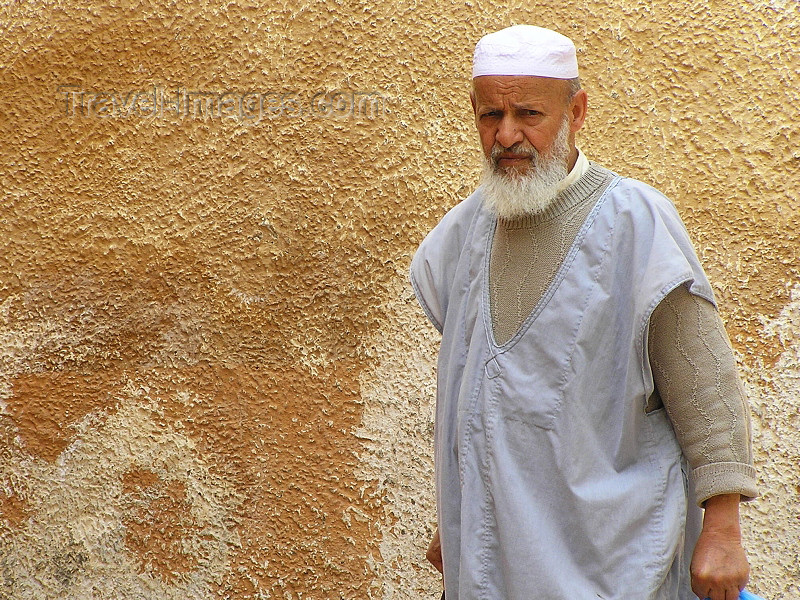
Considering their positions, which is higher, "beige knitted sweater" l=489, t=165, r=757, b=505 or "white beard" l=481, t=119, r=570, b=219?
"white beard" l=481, t=119, r=570, b=219

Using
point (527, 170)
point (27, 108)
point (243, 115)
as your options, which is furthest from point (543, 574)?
point (27, 108)

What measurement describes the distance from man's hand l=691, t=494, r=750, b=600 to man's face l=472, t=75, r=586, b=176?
62 cm

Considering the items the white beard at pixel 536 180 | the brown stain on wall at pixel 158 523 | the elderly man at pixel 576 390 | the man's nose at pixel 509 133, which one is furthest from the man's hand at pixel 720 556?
the brown stain on wall at pixel 158 523

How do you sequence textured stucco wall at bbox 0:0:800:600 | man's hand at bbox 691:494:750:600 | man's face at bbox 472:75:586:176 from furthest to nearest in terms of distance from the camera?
textured stucco wall at bbox 0:0:800:600 < man's face at bbox 472:75:586:176 < man's hand at bbox 691:494:750:600

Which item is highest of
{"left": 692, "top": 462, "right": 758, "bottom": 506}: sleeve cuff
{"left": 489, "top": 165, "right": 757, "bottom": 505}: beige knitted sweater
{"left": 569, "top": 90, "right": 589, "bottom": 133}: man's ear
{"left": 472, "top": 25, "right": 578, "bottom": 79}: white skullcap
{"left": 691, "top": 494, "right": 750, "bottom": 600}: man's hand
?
{"left": 472, "top": 25, "right": 578, "bottom": 79}: white skullcap

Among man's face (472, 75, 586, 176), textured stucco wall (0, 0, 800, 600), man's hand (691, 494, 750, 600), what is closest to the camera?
man's hand (691, 494, 750, 600)

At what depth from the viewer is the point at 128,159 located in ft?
6.89

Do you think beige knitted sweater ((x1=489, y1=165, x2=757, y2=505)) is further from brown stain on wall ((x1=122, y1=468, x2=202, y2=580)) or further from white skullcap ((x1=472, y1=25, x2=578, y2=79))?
brown stain on wall ((x1=122, y1=468, x2=202, y2=580))

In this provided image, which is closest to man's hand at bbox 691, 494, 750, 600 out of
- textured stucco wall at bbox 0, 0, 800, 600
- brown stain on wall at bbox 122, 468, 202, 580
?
textured stucco wall at bbox 0, 0, 800, 600

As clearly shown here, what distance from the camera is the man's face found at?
1398 mm

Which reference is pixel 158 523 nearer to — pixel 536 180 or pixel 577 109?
pixel 536 180

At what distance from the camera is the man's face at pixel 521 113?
4.59 feet

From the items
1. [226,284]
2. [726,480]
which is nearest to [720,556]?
[726,480]

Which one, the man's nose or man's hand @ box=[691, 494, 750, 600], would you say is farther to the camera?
the man's nose
